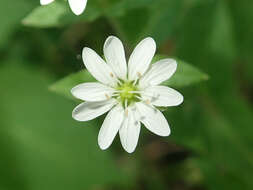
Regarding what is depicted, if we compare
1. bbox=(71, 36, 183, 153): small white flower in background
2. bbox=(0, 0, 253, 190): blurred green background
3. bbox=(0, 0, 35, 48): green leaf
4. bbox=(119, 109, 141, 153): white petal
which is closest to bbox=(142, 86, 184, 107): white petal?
bbox=(71, 36, 183, 153): small white flower in background

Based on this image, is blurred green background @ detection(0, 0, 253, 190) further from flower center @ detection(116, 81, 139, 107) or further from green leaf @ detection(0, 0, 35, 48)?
flower center @ detection(116, 81, 139, 107)

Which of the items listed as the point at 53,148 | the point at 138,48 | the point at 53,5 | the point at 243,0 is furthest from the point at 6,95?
the point at 243,0

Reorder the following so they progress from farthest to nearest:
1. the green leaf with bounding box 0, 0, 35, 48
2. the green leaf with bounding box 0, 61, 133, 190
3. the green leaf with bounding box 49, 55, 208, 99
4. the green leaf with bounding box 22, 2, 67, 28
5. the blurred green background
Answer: the green leaf with bounding box 0, 0, 35, 48 < the green leaf with bounding box 0, 61, 133, 190 < the blurred green background < the green leaf with bounding box 22, 2, 67, 28 < the green leaf with bounding box 49, 55, 208, 99

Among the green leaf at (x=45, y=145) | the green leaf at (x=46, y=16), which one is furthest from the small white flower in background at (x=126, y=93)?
the green leaf at (x=45, y=145)

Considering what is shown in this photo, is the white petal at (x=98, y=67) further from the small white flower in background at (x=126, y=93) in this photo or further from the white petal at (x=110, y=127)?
the white petal at (x=110, y=127)

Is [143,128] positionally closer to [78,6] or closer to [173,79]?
[173,79]

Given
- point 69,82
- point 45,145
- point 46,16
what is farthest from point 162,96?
point 45,145

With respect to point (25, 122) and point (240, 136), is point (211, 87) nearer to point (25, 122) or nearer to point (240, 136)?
point (240, 136)
